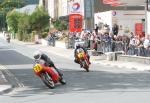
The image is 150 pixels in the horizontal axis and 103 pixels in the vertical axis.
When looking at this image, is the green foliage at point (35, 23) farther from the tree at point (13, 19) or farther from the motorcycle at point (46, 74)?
the motorcycle at point (46, 74)

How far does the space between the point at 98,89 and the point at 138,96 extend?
237 cm

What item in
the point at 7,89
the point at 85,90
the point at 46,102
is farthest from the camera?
the point at 7,89

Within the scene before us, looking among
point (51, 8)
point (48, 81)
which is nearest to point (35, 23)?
point (51, 8)

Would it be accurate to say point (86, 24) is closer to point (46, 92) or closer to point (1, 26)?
point (46, 92)

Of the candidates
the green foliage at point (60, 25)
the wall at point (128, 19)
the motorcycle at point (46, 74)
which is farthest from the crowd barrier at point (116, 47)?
the green foliage at point (60, 25)

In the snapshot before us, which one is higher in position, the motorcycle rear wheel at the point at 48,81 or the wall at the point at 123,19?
the wall at the point at 123,19

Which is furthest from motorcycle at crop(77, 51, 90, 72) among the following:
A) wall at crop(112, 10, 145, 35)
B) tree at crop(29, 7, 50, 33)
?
tree at crop(29, 7, 50, 33)

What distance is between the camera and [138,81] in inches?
785

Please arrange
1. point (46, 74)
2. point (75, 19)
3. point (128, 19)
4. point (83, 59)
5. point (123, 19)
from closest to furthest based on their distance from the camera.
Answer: point (46, 74)
point (83, 59)
point (123, 19)
point (128, 19)
point (75, 19)

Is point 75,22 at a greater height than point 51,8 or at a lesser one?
lesser

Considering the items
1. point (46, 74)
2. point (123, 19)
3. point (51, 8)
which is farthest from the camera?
point (51, 8)

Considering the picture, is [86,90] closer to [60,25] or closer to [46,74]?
[46,74]

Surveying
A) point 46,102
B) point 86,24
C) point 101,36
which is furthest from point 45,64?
point 86,24

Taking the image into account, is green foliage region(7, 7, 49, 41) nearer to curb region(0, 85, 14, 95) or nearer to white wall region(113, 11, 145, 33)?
white wall region(113, 11, 145, 33)
